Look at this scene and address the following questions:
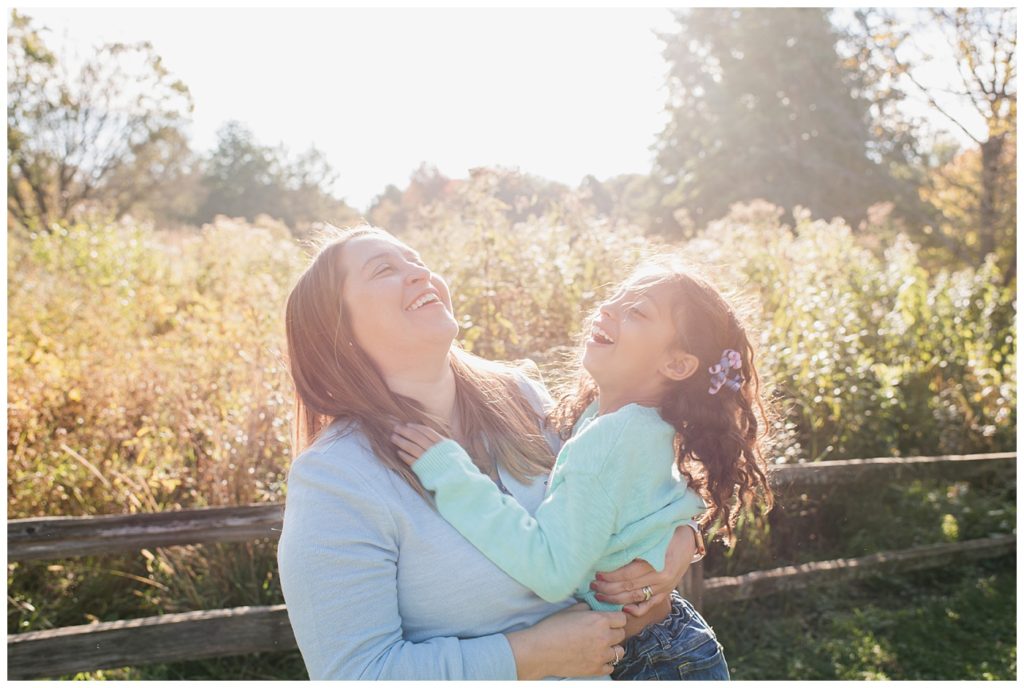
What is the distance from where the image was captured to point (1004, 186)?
1281 cm

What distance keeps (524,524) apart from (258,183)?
3201 centimetres

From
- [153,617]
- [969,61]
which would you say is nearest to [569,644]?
[153,617]

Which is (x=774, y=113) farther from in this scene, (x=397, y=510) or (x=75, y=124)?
(x=397, y=510)

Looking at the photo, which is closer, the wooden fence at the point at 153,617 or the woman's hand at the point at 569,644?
the woman's hand at the point at 569,644

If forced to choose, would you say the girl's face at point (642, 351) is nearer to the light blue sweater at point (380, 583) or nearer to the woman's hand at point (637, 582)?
the woman's hand at point (637, 582)

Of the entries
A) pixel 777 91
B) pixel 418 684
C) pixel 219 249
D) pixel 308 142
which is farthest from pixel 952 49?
pixel 308 142

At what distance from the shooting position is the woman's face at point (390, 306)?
1.84 metres

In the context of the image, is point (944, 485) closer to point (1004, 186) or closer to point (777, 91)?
point (1004, 186)

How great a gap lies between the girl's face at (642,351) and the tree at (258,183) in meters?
29.2

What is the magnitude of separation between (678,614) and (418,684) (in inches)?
25.1

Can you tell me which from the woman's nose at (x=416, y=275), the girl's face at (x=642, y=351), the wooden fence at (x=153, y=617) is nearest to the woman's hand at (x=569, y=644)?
the girl's face at (x=642, y=351)

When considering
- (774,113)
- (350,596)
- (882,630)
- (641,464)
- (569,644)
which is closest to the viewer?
(350,596)

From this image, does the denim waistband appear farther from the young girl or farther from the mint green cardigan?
the mint green cardigan

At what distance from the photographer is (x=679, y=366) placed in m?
1.93
